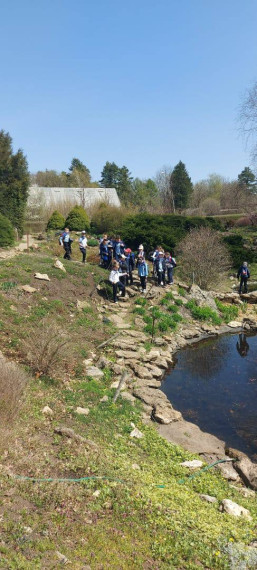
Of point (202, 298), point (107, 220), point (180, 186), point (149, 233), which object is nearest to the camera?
point (202, 298)

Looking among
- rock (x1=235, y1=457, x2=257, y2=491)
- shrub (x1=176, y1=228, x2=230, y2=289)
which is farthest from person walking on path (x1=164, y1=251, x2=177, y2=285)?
rock (x1=235, y1=457, x2=257, y2=491)

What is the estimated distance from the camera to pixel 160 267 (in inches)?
672

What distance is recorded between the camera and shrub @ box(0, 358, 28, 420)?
6.24m

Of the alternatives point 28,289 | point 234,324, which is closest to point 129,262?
point 234,324

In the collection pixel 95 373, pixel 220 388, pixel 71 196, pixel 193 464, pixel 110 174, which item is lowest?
pixel 220 388

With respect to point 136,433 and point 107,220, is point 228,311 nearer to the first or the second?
point 136,433

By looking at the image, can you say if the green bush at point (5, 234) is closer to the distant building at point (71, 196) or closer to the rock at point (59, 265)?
the rock at point (59, 265)

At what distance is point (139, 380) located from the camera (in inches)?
395

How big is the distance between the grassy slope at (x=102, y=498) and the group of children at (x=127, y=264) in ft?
23.0

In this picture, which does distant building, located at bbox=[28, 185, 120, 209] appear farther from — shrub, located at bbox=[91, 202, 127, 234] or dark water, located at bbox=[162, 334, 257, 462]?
dark water, located at bbox=[162, 334, 257, 462]

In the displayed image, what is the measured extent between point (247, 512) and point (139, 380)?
4.79 m

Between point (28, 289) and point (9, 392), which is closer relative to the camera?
point (9, 392)

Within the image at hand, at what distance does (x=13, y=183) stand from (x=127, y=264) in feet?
39.5

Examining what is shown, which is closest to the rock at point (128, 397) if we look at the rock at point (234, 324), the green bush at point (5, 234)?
the rock at point (234, 324)
